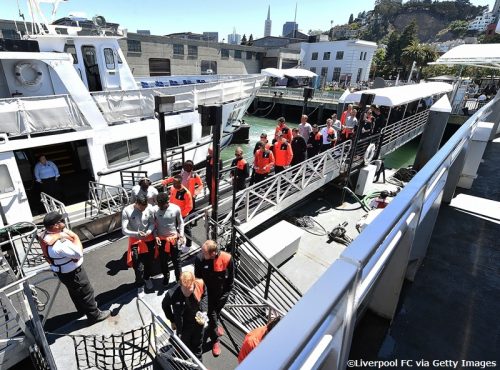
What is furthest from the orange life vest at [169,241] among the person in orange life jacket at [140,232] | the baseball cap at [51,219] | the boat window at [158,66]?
the boat window at [158,66]

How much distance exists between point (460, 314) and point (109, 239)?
22.2 ft

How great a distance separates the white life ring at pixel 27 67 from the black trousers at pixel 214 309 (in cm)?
943

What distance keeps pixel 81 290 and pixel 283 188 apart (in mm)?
6136

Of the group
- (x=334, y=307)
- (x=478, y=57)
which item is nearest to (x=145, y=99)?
(x=334, y=307)

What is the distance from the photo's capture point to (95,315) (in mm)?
4676

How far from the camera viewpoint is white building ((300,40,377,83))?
2014 inches

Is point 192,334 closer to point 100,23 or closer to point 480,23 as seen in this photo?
point 100,23

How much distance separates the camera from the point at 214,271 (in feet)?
13.0

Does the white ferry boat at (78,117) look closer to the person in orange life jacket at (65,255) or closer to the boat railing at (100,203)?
the boat railing at (100,203)

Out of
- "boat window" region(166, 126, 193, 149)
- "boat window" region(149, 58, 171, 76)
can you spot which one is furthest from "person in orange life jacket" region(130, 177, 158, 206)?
"boat window" region(149, 58, 171, 76)

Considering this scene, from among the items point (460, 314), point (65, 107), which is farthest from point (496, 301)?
point (65, 107)

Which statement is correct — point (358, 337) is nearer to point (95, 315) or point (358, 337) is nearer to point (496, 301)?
point (496, 301)

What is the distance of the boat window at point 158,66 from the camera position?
37375 mm

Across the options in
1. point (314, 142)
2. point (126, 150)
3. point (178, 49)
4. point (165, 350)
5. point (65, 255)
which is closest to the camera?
point (65, 255)
